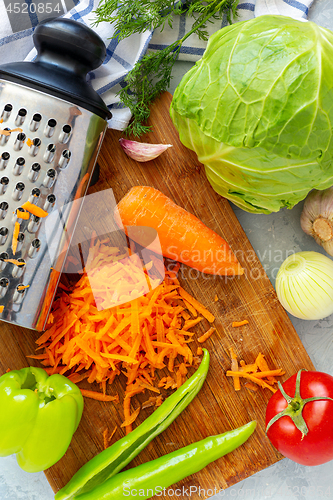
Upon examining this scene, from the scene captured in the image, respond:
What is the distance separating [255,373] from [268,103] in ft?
3.91

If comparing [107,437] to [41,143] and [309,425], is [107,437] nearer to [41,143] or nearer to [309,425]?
[309,425]

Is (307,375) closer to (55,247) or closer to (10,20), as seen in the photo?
(55,247)

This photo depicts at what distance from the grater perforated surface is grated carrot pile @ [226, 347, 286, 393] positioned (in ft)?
3.05

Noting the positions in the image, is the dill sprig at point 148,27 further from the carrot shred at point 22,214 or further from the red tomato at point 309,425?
the red tomato at point 309,425

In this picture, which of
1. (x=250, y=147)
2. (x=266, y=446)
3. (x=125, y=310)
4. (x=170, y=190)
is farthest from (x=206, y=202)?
(x=266, y=446)

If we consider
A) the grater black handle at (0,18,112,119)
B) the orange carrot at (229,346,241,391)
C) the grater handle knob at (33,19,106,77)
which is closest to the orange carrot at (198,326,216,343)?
the orange carrot at (229,346,241,391)

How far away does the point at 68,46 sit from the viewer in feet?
4.65

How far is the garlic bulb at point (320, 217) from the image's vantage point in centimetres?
170

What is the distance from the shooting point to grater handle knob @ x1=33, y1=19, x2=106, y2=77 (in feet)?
4.60

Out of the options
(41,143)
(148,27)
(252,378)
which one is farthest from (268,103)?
(252,378)

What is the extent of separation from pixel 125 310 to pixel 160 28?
136 centimetres

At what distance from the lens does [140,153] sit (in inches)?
67.6

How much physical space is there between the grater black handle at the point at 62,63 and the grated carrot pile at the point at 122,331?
0.67 meters

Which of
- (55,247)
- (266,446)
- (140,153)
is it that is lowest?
(266,446)
